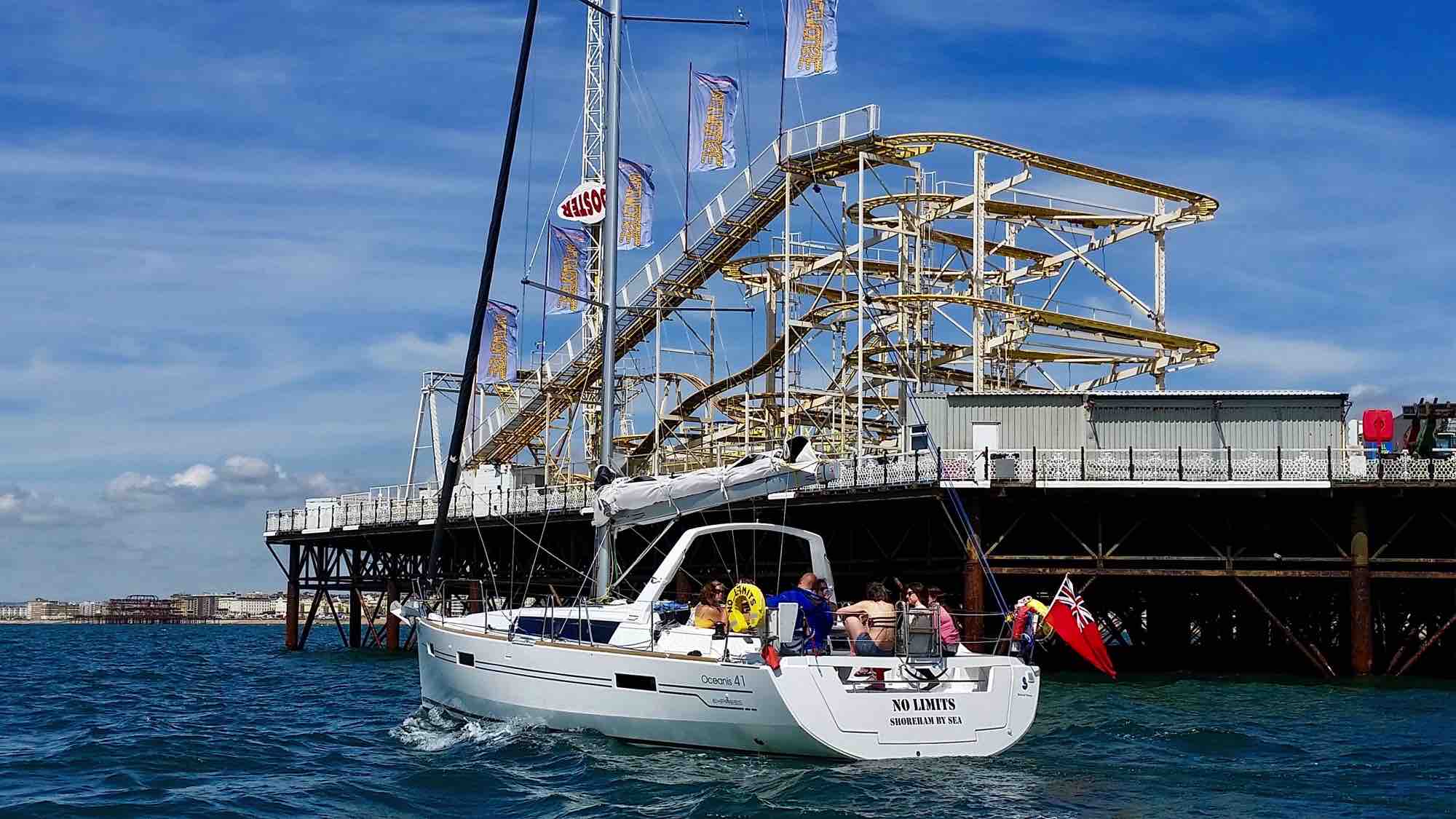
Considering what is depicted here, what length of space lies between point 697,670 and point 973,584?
16.7m

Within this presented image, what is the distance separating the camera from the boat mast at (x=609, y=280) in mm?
26297

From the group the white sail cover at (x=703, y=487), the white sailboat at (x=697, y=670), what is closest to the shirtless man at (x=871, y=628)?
the white sailboat at (x=697, y=670)

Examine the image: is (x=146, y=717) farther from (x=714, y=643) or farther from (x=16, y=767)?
(x=714, y=643)

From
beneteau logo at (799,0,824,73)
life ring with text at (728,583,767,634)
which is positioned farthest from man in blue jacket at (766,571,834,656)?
beneteau logo at (799,0,824,73)

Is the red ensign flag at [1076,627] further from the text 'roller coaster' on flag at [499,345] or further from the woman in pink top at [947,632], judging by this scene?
the text 'roller coaster' on flag at [499,345]

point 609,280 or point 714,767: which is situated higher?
point 609,280

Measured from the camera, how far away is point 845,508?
42156 mm

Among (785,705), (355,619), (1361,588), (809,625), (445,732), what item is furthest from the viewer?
(355,619)

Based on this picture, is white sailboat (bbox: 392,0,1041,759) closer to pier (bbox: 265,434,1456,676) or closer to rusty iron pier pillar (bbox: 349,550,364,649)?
pier (bbox: 265,434,1456,676)

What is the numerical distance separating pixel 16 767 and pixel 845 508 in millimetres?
24006

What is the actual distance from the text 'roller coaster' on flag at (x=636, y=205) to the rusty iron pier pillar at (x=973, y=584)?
78.9 ft

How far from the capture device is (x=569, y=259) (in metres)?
63.5

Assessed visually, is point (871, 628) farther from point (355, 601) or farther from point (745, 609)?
point (355, 601)

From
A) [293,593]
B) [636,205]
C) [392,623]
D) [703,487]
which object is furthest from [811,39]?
[293,593]
